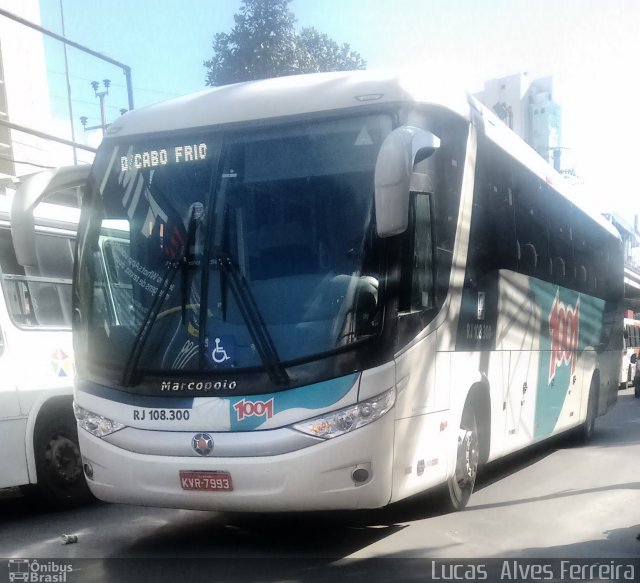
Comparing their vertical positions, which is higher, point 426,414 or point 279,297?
point 279,297

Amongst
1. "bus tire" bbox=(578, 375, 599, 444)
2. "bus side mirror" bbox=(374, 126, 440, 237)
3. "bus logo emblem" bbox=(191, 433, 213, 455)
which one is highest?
"bus side mirror" bbox=(374, 126, 440, 237)

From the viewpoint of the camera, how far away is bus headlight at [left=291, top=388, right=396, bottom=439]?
17.9ft

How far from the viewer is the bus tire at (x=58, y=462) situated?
7719mm

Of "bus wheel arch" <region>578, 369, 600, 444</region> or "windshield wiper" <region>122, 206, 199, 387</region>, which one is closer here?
"windshield wiper" <region>122, 206, 199, 387</region>

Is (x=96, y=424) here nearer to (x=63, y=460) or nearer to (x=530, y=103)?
(x=63, y=460)

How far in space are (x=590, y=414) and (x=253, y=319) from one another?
29.8 ft

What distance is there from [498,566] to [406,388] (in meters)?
1.30

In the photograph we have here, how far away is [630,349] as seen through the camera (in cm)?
3312

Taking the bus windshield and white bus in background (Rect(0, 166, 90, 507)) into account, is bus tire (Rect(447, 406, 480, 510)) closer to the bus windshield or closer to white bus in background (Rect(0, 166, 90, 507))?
the bus windshield

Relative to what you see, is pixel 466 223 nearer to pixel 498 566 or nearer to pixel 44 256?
pixel 498 566

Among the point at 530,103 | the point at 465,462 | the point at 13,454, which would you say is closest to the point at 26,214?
the point at 13,454

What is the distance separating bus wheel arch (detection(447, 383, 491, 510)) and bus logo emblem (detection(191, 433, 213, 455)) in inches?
89.6

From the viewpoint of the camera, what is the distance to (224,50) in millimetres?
30703

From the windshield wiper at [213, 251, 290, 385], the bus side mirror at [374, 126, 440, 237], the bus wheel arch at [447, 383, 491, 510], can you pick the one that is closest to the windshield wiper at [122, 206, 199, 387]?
the windshield wiper at [213, 251, 290, 385]
